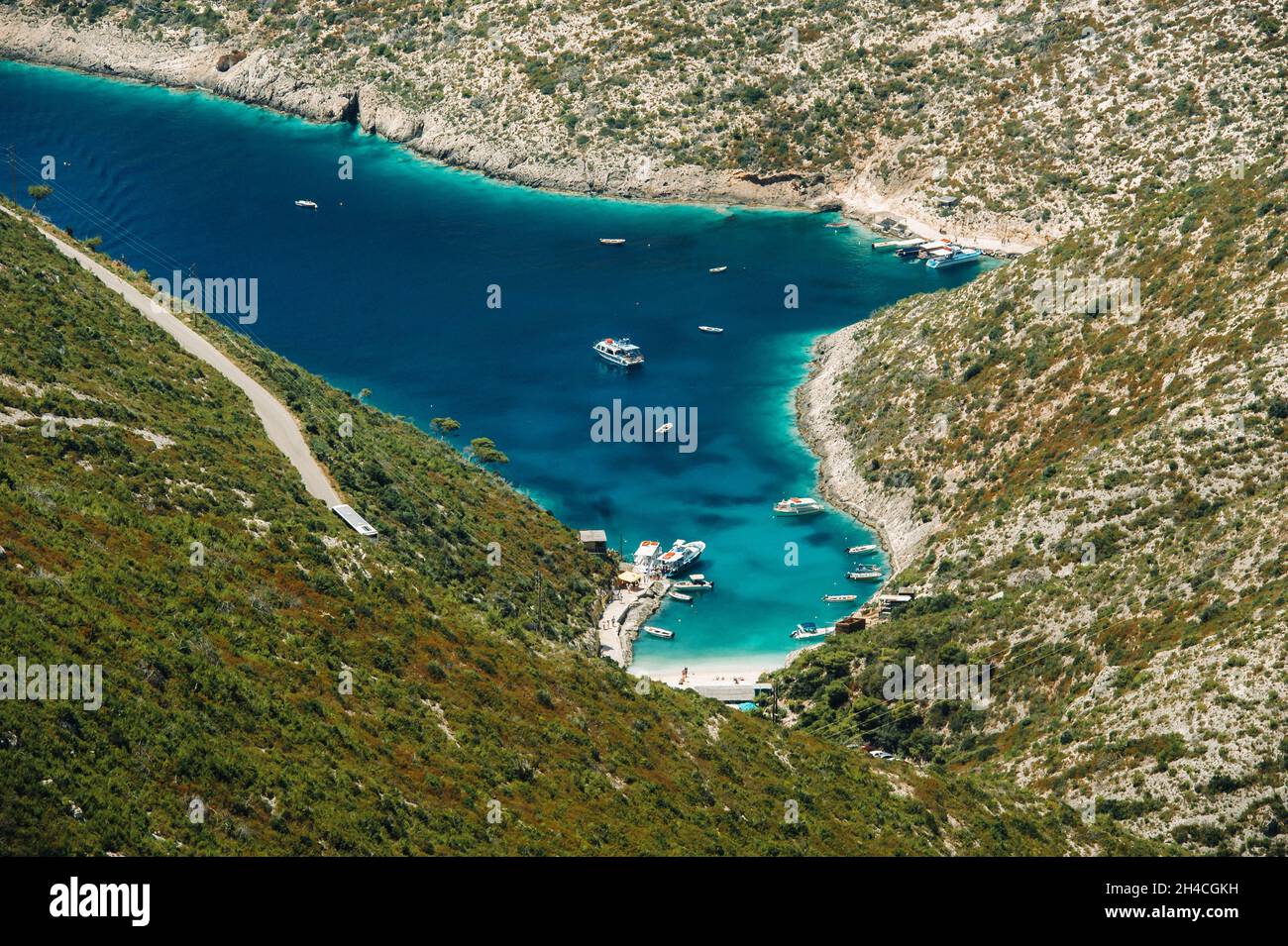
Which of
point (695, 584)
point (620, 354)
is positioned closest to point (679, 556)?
point (695, 584)

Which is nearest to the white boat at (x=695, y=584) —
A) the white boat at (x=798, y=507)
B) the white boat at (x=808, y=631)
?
the white boat at (x=808, y=631)

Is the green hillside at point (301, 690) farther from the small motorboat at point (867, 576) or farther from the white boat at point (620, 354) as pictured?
the white boat at point (620, 354)

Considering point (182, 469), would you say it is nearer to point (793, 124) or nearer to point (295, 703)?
point (295, 703)

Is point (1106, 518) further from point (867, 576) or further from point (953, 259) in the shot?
point (953, 259)

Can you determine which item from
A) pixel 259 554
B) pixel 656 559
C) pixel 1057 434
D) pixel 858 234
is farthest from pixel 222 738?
pixel 858 234

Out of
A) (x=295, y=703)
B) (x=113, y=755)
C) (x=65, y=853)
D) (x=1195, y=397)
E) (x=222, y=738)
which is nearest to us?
(x=65, y=853)
